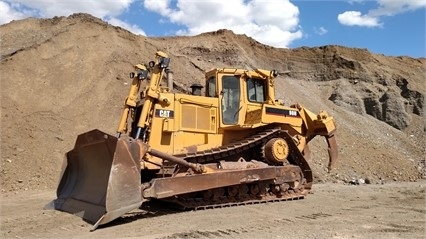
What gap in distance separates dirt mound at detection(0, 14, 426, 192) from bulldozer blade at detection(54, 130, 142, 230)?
15.5 feet

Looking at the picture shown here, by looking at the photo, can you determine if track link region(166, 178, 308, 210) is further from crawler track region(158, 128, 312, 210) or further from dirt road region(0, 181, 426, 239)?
dirt road region(0, 181, 426, 239)

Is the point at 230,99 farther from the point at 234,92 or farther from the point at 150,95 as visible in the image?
the point at 150,95

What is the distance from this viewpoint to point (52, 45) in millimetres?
20125

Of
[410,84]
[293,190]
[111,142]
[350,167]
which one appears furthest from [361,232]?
[410,84]

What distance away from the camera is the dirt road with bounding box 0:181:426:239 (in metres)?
7.00

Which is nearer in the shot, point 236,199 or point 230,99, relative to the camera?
point 236,199

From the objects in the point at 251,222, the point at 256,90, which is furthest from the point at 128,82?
the point at 251,222

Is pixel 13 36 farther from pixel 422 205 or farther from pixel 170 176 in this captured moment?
pixel 422 205

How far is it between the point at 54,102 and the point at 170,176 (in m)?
9.68

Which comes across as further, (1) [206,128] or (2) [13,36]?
(2) [13,36]

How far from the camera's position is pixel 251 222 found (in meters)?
7.82

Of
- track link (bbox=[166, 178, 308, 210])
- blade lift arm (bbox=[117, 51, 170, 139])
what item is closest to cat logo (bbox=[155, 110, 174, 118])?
blade lift arm (bbox=[117, 51, 170, 139])

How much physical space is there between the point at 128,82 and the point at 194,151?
987cm

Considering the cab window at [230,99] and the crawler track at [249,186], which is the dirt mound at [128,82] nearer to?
the crawler track at [249,186]
